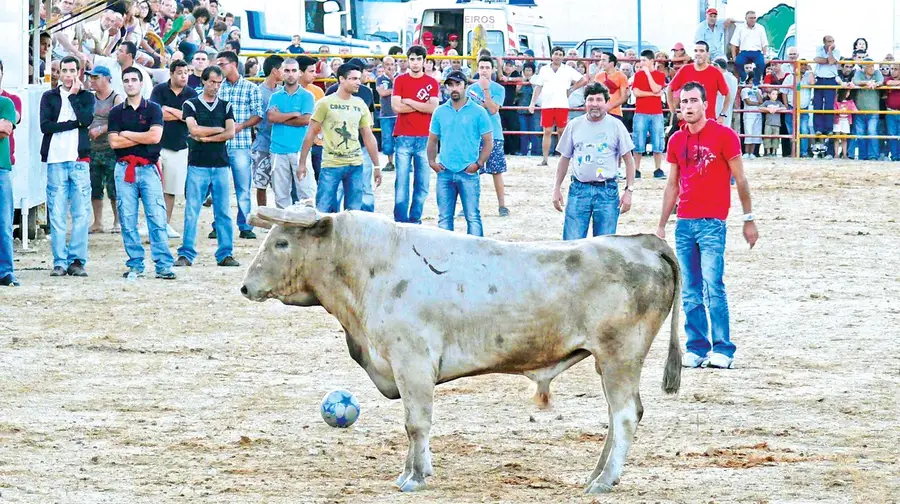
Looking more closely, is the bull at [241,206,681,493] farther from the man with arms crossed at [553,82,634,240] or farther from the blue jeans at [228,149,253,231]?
the blue jeans at [228,149,253,231]

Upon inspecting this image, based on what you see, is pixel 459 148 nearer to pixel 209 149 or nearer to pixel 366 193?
pixel 209 149

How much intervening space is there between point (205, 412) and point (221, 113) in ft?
21.4

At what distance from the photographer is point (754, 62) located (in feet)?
93.5

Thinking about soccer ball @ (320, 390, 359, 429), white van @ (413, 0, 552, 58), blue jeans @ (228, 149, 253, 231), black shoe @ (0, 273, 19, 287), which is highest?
white van @ (413, 0, 552, 58)

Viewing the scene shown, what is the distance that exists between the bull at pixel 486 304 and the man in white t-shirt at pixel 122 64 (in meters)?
10.0

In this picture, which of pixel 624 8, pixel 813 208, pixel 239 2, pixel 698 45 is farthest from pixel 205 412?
pixel 624 8

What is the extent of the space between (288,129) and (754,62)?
14361 millimetres

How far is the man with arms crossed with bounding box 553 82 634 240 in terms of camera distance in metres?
12.2

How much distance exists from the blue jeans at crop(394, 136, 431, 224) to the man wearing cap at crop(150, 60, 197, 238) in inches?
97.2

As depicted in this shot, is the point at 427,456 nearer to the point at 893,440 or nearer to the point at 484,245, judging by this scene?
the point at 484,245

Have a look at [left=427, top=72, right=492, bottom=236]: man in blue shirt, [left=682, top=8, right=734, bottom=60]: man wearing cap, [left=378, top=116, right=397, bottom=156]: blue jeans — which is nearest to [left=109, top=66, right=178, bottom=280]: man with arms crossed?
[left=427, top=72, right=492, bottom=236]: man in blue shirt

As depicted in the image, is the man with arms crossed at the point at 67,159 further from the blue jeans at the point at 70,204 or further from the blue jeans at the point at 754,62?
the blue jeans at the point at 754,62

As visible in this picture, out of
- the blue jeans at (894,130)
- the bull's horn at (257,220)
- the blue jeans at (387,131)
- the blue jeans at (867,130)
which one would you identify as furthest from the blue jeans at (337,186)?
the blue jeans at (894,130)

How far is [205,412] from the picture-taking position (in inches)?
351
